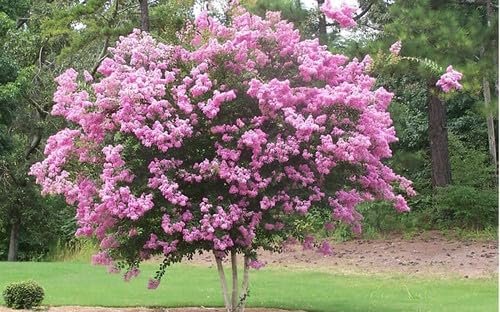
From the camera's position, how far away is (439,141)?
746 inches

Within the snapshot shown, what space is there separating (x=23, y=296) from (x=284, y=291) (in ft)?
14.4

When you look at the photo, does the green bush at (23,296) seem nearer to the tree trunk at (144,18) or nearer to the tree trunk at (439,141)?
the tree trunk at (144,18)

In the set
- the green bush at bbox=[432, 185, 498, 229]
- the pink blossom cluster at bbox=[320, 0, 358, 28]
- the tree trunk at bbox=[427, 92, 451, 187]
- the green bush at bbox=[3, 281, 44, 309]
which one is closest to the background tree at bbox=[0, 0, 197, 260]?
the tree trunk at bbox=[427, 92, 451, 187]

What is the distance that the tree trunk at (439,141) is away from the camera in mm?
18906

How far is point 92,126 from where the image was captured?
746cm

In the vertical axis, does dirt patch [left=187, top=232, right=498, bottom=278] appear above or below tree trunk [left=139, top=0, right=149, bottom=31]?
below

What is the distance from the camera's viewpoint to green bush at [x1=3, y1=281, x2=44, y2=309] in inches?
361

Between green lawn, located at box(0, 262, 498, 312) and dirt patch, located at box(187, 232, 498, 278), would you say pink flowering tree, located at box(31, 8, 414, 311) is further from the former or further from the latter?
dirt patch, located at box(187, 232, 498, 278)

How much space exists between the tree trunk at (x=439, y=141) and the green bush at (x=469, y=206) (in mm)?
891

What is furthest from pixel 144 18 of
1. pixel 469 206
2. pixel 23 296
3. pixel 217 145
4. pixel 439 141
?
pixel 217 145

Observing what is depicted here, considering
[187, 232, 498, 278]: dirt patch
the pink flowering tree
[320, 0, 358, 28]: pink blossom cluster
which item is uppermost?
[320, 0, 358, 28]: pink blossom cluster

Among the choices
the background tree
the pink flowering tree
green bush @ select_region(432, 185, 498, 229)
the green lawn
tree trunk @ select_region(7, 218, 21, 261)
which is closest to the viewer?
the pink flowering tree

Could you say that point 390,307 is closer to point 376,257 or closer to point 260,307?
point 260,307

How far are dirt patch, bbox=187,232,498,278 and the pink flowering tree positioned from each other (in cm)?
624
